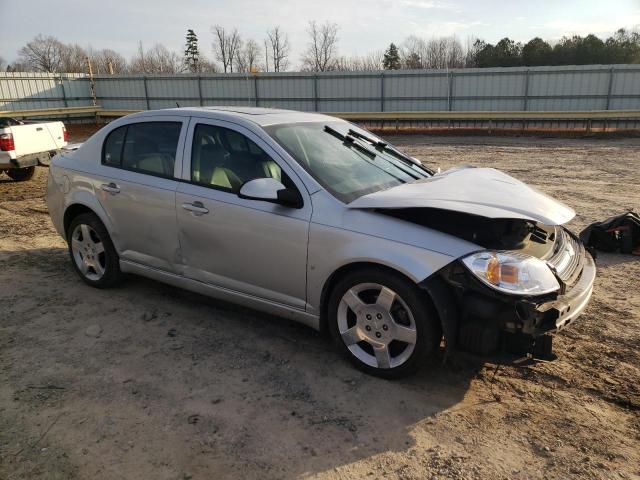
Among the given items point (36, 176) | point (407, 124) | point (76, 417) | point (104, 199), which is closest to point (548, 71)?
point (407, 124)

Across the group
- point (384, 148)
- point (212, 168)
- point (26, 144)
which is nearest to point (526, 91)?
point (26, 144)

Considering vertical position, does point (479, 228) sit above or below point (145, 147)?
below

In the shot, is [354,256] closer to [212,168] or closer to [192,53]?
[212,168]

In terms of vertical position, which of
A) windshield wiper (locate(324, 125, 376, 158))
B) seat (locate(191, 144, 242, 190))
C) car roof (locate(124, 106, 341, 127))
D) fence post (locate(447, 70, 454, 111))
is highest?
fence post (locate(447, 70, 454, 111))

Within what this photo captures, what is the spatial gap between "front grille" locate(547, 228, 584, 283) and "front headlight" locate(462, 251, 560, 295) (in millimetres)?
203

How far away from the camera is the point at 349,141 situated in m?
4.37

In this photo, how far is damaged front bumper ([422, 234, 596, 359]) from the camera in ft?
9.48

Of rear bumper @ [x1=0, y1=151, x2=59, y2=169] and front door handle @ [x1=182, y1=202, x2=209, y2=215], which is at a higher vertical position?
front door handle @ [x1=182, y1=202, x2=209, y2=215]

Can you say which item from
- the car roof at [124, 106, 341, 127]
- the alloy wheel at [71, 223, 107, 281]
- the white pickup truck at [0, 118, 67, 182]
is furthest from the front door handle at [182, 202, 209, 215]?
the white pickup truck at [0, 118, 67, 182]

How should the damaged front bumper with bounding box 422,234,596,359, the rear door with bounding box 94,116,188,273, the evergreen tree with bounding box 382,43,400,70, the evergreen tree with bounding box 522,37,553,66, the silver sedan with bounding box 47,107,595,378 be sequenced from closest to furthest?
1. the damaged front bumper with bounding box 422,234,596,359
2. the silver sedan with bounding box 47,107,595,378
3. the rear door with bounding box 94,116,188,273
4. the evergreen tree with bounding box 522,37,553,66
5. the evergreen tree with bounding box 382,43,400,70

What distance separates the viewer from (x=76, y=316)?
14.5 ft

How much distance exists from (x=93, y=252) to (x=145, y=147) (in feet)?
4.05

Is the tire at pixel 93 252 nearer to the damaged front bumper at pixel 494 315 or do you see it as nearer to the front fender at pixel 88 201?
the front fender at pixel 88 201

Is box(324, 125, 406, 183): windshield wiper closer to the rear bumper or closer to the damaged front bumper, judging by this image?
the damaged front bumper
